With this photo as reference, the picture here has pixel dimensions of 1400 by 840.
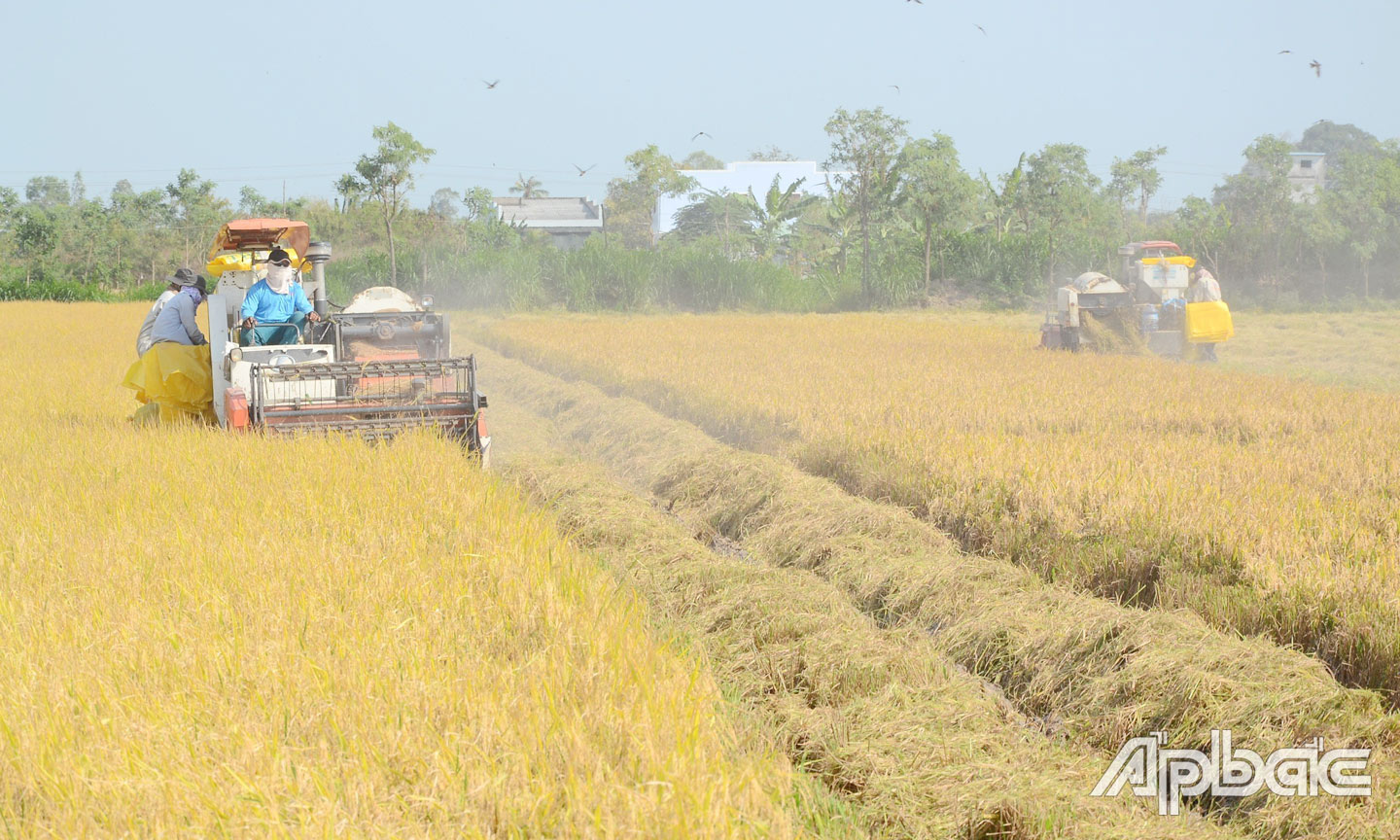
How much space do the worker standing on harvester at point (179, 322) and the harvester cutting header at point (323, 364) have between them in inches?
5.5

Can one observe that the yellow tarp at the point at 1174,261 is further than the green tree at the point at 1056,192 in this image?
No

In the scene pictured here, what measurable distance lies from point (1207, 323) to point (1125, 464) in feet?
36.7

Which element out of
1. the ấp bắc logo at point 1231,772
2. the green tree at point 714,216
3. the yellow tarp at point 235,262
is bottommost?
the ấp bắc logo at point 1231,772

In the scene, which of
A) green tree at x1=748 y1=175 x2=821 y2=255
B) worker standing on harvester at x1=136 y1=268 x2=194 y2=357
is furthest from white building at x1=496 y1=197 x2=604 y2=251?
worker standing on harvester at x1=136 y1=268 x2=194 y2=357

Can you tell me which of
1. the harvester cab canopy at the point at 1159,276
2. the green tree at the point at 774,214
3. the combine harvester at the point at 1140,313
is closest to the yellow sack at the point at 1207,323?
the combine harvester at the point at 1140,313

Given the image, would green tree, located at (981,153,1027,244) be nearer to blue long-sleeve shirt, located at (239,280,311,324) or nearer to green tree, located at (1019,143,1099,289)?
green tree, located at (1019,143,1099,289)

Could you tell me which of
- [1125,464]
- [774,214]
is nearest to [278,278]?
[1125,464]

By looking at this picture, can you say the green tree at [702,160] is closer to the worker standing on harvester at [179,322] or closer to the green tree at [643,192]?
the green tree at [643,192]

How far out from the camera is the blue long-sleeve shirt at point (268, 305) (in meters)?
8.77

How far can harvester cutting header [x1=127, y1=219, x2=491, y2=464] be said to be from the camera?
26.6 ft

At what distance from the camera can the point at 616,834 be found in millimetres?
2488

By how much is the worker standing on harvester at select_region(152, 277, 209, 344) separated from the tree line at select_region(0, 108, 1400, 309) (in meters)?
23.4

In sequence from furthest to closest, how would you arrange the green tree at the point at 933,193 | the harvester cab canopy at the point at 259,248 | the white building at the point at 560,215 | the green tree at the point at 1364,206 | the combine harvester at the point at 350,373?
the white building at the point at 560,215, the green tree at the point at 933,193, the green tree at the point at 1364,206, the harvester cab canopy at the point at 259,248, the combine harvester at the point at 350,373

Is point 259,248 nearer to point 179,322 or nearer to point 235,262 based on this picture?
point 235,262
